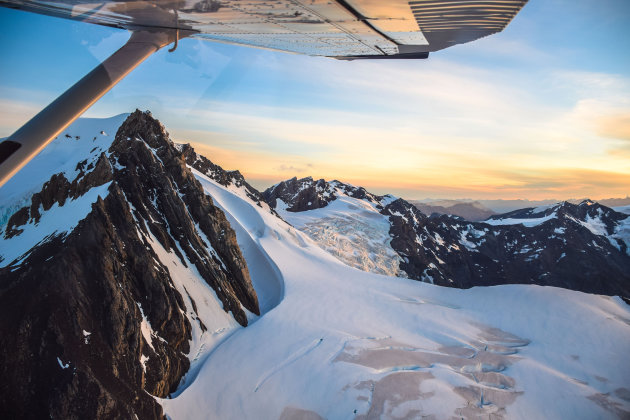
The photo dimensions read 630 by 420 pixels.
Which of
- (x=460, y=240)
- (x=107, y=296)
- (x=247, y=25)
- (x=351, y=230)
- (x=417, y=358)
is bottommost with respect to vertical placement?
(x=460, y=240)

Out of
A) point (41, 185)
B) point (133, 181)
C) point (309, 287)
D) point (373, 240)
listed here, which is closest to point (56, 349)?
point (133, 181)

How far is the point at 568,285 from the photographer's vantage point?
114062 millimetres

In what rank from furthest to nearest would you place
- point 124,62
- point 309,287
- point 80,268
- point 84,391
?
point 309,287 < point 80,268 < point 84,391 < point 124,62

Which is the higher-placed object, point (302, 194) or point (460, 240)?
point (302, 194)

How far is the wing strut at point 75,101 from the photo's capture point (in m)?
1.85

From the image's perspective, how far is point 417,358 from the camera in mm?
19031

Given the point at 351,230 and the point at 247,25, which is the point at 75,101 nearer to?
the point at 247,25

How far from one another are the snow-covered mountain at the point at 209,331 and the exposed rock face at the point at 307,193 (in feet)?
206

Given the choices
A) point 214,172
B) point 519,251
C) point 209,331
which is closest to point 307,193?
point 214,172

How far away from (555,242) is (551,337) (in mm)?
124104

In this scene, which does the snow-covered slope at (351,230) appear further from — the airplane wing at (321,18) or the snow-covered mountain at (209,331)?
the airplane wing at (321,18)

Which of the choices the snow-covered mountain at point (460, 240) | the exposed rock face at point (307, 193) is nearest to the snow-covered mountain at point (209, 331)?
the snow-covered mountain at point (460, 240)

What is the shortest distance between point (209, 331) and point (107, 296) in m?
6.66

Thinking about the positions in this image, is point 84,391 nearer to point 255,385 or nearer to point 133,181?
point 255,385
